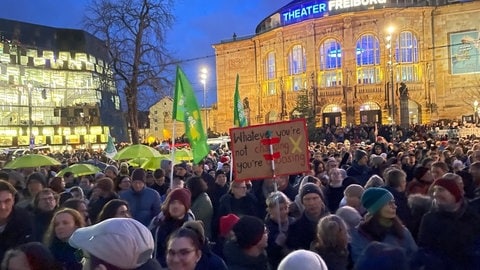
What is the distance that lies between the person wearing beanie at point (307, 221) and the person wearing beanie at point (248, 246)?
1308mm

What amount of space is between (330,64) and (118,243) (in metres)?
53.1

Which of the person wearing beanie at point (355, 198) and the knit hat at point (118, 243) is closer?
the knit hat at point (118, 243)

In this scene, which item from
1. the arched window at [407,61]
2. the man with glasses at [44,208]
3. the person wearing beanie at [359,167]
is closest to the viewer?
the man with glasses at [44,208]

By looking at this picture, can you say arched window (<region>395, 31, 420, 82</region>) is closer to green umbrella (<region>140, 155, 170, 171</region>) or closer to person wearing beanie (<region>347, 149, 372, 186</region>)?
green umbrella (<region>140, 155, 170, 171</region>)

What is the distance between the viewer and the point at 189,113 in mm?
9719

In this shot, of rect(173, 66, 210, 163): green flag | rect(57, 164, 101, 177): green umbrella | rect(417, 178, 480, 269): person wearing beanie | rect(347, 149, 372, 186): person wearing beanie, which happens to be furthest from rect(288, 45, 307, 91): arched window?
rect(417, 178, 480, 269): person wearing beanie

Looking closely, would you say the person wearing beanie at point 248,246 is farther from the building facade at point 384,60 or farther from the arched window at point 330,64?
the arched window at point 330,64

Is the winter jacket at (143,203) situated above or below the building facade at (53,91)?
below

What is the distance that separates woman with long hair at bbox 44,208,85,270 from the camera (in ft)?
15.6

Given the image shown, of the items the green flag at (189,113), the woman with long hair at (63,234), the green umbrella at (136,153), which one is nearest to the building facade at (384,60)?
the green umbrella at (136,153)

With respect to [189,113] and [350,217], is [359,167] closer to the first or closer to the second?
[189,113]

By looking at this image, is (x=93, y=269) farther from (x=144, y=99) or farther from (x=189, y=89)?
(x=144, y=99)

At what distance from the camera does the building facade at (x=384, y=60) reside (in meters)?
51.9

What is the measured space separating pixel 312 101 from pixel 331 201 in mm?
46610
